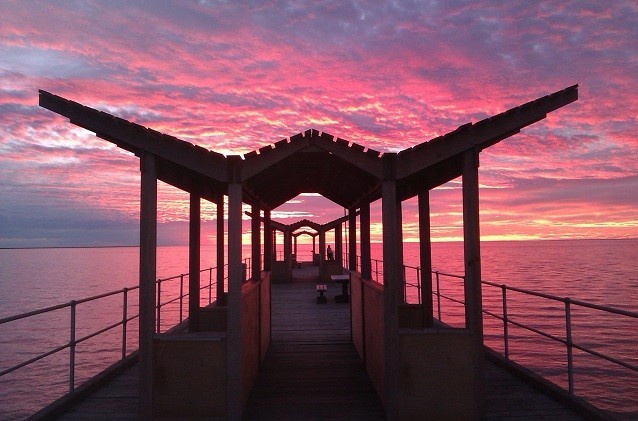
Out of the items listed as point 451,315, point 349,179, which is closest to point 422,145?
point 349,179

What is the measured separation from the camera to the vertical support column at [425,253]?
7270mm

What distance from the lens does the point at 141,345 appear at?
203 inches

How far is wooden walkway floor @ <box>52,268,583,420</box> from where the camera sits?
5.29m

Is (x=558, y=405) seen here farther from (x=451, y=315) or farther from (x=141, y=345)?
(x=451, y=315)

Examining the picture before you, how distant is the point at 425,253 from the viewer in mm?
7352

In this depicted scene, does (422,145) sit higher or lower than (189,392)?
higher

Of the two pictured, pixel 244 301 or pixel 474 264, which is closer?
pixel 474 264

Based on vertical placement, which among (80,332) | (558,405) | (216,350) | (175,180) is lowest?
(80,332)

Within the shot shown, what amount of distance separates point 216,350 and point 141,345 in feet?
2.57

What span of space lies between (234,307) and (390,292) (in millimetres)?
1692

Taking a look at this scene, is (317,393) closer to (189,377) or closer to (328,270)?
(189,377)

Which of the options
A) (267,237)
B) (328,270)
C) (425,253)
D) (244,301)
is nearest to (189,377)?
(244,301)

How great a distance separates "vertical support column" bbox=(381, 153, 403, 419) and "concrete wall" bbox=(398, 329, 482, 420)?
8 centimetres

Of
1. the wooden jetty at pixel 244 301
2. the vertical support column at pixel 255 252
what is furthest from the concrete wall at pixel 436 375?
the vertical support column at pixel 255 252
